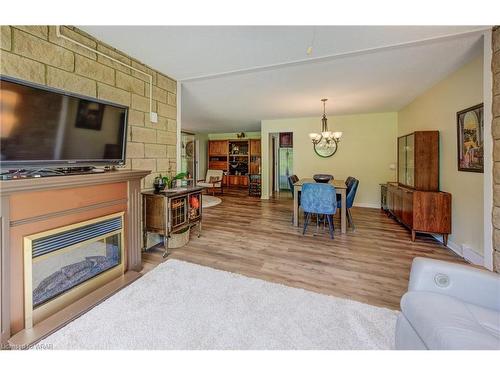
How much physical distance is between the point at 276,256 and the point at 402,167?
3.35 metres

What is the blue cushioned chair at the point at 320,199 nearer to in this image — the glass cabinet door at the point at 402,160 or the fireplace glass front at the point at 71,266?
the glass cabinet door at the point at 402,160

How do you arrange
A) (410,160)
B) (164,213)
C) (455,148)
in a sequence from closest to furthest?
(164,213) < (455,148) < (410,160)

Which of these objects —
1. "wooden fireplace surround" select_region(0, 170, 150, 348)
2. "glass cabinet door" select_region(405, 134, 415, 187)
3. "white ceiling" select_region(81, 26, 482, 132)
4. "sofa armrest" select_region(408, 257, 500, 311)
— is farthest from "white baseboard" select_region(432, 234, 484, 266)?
"wooden fireplace surround" select_region(0, 170, 150, 348)

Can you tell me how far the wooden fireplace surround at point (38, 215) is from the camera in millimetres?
1318

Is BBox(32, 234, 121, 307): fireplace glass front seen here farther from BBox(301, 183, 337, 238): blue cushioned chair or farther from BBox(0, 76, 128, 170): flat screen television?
BBox(301, 183, 337, 238): blue cushioned chair

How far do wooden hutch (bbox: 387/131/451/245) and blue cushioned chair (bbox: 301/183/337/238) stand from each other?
1.13 meters

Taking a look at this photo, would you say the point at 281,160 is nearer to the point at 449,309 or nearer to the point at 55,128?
the point at 55,128

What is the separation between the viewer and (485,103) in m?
2.16

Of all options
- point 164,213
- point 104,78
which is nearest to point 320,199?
point 164,213

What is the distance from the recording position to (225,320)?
156 cm

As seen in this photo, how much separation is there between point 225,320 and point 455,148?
3.61 meters

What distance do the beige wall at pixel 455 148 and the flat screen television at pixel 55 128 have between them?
3.94 metres

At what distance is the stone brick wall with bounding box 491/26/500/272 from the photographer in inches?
78.2
